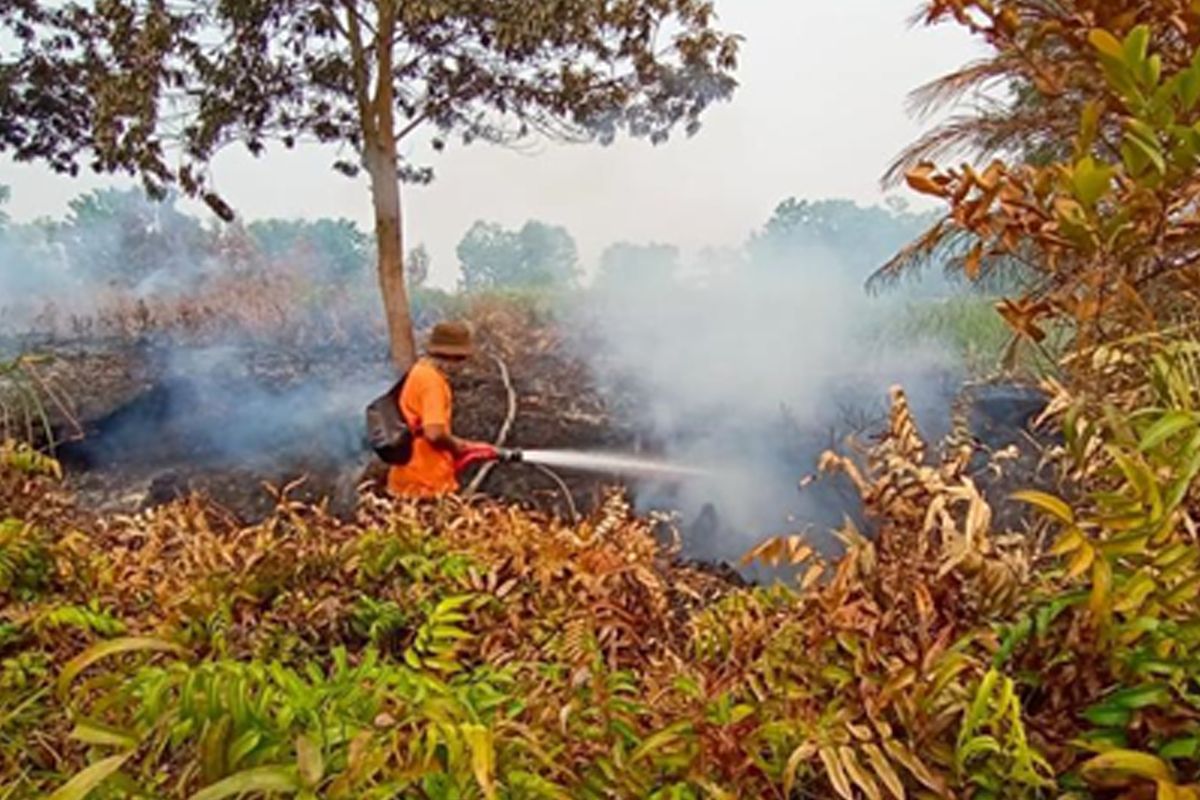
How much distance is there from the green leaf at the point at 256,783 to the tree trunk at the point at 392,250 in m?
8.54

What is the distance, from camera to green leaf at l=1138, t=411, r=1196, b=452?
3.67 ft

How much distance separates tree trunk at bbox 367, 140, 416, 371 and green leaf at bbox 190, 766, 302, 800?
28.0 ft

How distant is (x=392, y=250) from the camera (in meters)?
9.59

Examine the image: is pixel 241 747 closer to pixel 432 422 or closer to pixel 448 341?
pixel 432 422

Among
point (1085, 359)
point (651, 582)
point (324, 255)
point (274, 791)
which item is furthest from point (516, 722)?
point (324, 255)

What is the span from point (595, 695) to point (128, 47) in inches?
321

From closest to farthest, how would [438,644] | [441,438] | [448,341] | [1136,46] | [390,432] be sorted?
[1136,46] < [438,644] < [441,438] < [390,432] < [448,341]

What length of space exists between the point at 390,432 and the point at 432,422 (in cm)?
24

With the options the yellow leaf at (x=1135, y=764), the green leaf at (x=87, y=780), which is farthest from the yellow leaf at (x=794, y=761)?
the green leaf at (x=87, y=780)

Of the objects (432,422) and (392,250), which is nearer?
(432,422)

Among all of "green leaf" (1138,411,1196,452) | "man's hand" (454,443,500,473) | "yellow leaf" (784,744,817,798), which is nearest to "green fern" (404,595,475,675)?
"yellow leaf" (784,744,817,798)

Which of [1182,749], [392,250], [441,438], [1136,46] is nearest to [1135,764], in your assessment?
[1182,749]

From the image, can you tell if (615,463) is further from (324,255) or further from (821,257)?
(324,255)

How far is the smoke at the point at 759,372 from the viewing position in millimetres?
8055
